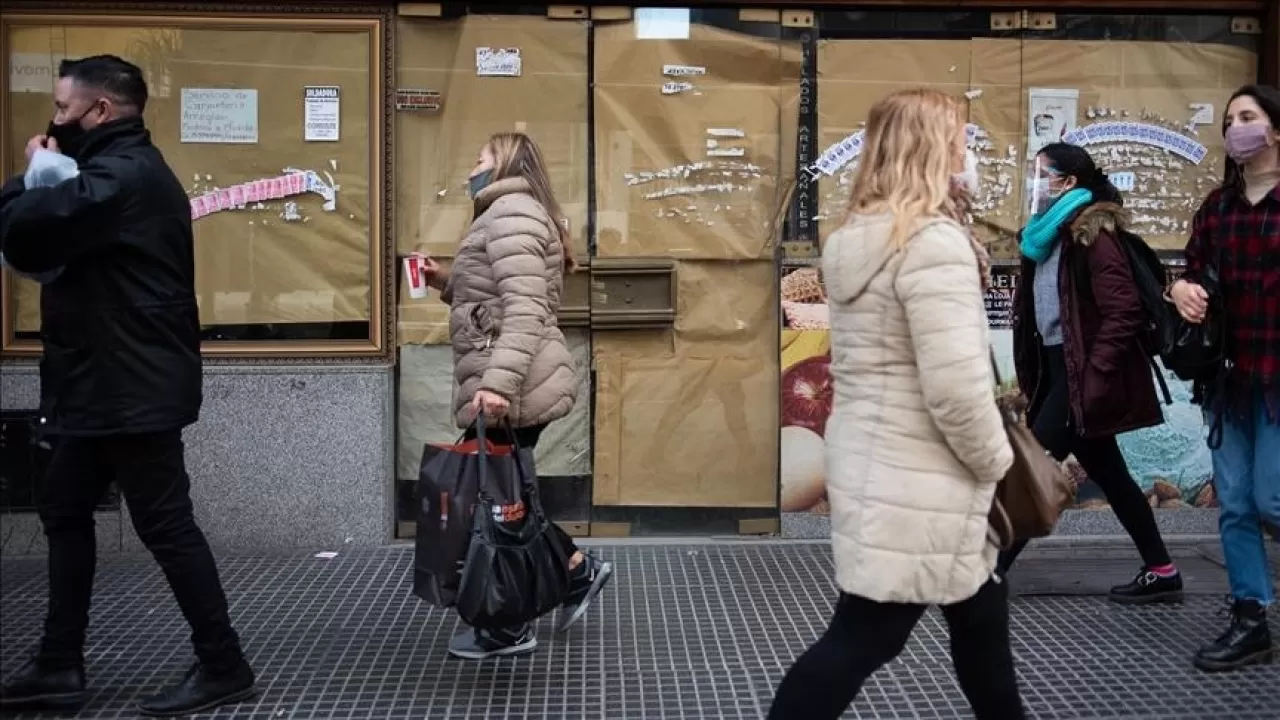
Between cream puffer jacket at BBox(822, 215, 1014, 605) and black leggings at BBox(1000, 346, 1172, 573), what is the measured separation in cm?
208

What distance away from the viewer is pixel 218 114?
18.4 feet

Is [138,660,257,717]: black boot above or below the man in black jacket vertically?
below

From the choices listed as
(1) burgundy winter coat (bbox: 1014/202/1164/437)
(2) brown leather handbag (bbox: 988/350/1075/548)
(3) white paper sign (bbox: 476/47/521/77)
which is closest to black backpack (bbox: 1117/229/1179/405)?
(1) burgundy winter coat (bbox: 1014/202/1164/437)

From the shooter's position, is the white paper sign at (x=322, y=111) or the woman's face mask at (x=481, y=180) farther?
the white paper sign at (x=322, y=111)

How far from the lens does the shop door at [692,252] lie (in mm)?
5699

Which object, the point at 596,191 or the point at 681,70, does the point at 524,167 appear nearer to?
the point at 596,191

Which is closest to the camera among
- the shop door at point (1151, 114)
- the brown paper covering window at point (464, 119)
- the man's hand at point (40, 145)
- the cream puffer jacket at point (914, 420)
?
the cream puffer jacket at point (914, 420)

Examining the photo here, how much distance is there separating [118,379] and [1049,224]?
3328mm

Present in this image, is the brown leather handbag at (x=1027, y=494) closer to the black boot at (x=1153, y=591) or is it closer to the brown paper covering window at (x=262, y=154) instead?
the black boot at (x=1153, y=591)

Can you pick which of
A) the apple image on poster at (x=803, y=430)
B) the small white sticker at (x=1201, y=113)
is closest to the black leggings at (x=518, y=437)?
the apple image on poster at (x=803, y=430)

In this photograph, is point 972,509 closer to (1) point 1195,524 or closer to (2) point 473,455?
(2) point 473,455

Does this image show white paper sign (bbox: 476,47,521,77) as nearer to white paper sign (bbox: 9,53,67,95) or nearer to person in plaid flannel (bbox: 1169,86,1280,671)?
white paper sign (bbox: 9,53,67,95)

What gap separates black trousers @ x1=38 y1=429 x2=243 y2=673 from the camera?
3.69 metres

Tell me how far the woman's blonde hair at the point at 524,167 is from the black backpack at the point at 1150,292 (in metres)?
2.13
